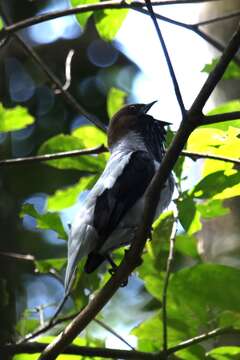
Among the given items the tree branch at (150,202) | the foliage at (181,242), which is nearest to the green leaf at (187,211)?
the foliage at (181,242)

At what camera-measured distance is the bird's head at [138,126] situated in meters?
3.57

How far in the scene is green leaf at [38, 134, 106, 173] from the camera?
3.12 m

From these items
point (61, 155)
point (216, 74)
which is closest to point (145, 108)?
point (61, 155)

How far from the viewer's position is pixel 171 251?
2.85 m

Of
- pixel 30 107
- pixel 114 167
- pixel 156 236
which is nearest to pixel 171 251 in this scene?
pixel 156 236

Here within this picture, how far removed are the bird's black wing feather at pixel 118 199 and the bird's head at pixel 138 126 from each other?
1.69 feet

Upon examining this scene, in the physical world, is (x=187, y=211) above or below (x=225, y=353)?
above

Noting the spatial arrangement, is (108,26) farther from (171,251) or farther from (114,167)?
(171,251)

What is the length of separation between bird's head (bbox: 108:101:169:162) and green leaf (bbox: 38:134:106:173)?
1.03 feet

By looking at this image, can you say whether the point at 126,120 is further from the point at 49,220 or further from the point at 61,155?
the point at 49,220

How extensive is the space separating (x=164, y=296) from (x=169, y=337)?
0.28m

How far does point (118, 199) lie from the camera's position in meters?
2.86

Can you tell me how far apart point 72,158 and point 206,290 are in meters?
0.90

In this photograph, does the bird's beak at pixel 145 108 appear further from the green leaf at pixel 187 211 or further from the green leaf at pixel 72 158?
the green leaf at pixel 187 211
